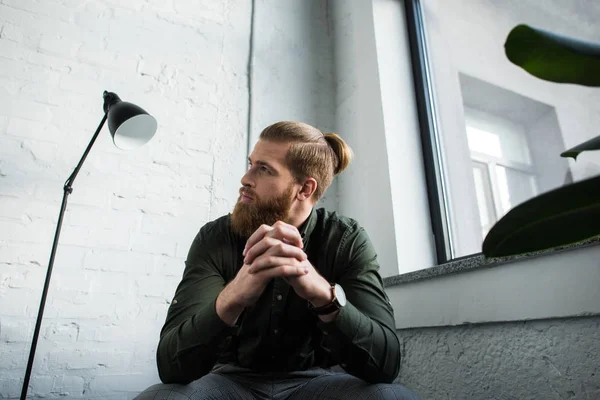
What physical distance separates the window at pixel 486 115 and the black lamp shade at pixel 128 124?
1.19 metres

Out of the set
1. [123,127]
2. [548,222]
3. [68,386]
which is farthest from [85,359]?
[548,222]

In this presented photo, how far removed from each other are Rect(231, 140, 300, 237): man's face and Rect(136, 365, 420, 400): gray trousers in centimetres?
39

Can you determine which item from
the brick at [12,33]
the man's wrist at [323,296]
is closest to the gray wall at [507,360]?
the man's wrist at [323,296]

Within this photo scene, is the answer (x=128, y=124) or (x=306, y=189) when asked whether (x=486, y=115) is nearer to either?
(x=306, y=189)

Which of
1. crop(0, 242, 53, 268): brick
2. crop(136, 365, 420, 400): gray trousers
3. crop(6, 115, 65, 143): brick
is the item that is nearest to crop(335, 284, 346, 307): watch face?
crop(136, 365, 420, 400): gray trousers

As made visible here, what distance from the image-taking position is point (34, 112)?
159 cm

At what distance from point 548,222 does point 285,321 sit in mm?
761

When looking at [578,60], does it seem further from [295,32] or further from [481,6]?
[295,32]

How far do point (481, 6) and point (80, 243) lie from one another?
75.9 inches

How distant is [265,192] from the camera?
48.9 inches

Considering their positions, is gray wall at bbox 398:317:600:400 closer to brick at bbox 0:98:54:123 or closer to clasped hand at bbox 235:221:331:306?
clasped hand at bbox 235:221:331:306

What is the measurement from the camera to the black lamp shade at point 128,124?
135 centimetres

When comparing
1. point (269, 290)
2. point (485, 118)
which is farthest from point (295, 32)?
point (269, 290)

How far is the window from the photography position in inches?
54.9
